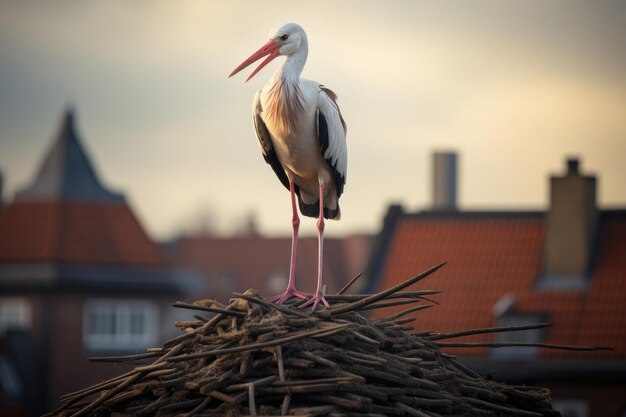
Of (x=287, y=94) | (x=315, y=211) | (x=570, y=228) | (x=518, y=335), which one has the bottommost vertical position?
(x=518, y=335)

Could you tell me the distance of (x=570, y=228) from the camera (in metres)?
42.5

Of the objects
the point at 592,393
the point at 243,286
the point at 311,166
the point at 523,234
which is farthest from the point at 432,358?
the point at 243,286

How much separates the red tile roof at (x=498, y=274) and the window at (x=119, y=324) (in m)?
18.7

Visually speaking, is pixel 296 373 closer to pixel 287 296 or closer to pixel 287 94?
pixel 287 296

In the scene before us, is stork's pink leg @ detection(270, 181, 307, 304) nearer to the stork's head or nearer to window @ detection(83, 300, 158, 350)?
the stork's head

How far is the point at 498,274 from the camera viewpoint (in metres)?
41.7

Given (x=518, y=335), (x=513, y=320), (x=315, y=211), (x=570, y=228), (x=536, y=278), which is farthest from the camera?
(x=570, y=228)

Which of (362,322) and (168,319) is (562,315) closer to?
(168,319)

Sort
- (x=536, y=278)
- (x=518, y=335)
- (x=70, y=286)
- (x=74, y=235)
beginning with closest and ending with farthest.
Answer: (x=518, y=335)
(x=536, y=278)
(x=70, y=286)
(x=74, y=235)

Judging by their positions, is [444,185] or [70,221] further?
[70,221]

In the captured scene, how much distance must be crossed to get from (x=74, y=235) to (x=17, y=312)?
16.2 ft

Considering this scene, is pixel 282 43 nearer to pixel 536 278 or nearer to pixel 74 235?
pixel 536 278

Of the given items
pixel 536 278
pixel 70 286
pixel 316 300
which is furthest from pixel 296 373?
pixel 70 286

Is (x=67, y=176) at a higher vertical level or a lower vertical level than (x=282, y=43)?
higher
